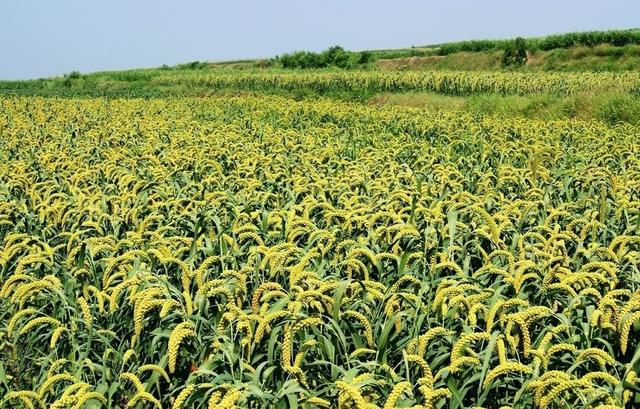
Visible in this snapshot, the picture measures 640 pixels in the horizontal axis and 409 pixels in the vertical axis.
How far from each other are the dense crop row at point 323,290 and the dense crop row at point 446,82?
22.6 meters

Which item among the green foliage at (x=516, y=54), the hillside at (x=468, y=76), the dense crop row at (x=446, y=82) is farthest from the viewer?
the green foliage at (x=516, y=54)

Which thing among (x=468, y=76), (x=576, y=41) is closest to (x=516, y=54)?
(x=576, y=41)

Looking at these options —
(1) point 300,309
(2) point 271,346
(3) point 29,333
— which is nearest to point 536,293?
(1) point 300,309

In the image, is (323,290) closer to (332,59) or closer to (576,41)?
(576,41)

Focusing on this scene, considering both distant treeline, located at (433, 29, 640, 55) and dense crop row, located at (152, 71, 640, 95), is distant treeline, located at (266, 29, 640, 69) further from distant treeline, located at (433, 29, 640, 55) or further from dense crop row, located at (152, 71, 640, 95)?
dense crop row, located at (152, 71, 640, 95)

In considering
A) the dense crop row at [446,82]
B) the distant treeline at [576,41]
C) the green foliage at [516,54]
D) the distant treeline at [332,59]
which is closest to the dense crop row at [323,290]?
the dense crop row at [446,82]

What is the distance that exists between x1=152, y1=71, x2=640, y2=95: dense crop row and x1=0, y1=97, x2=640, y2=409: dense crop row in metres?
22.6

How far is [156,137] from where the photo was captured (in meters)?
12.6

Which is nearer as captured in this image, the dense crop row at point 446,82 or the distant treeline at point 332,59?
the dense crop row at point 446,82

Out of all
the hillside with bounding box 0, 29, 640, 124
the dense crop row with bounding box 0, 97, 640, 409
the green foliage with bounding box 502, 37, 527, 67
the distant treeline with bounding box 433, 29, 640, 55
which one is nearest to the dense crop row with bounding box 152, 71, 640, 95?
the hillside with bounding box 0, 29, 640, 124

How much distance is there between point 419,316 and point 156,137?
32.6 ft

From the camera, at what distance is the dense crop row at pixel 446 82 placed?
32.0 m

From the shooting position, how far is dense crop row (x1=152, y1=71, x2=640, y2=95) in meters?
32.0

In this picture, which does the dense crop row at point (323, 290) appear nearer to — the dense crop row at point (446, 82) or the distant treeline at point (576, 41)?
the dense crop row at point (446, 82)
